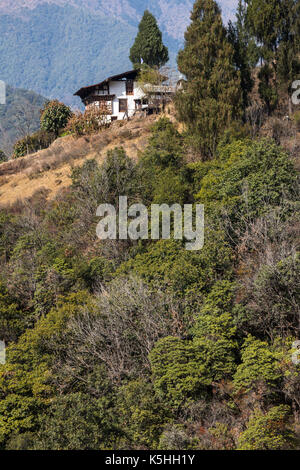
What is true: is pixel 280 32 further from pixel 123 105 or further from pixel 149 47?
pixel 149 47

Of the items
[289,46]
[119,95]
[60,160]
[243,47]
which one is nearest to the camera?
[289,46]

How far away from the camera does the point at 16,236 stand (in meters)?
22.0

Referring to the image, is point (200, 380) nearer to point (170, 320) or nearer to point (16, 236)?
point (170, 320)

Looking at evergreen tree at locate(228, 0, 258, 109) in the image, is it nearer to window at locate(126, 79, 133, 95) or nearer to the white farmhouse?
the white farmhouse

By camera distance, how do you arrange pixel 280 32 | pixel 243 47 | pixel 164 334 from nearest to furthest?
1. pixel 164 334
2. pixel 280 32
3. pixel 243 47

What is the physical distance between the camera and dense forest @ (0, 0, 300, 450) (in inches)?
425

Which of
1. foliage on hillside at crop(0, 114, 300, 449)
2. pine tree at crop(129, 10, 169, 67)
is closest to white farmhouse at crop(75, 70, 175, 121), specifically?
pine tree at crop(129, 10, 169, 67)

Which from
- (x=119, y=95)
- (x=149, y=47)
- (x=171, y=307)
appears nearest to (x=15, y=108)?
(x=149, y=47)

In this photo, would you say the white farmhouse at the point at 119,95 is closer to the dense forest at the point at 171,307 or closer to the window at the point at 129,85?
the window at the point at 129,85

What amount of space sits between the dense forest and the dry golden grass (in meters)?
7.67

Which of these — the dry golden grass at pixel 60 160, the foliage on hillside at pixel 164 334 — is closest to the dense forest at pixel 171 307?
the foliage on hillside at pixel 164 334

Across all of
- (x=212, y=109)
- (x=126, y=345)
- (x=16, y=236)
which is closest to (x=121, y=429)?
(x=126, y=345)

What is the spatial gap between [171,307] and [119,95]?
30.9m

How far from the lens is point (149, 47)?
41812mm
